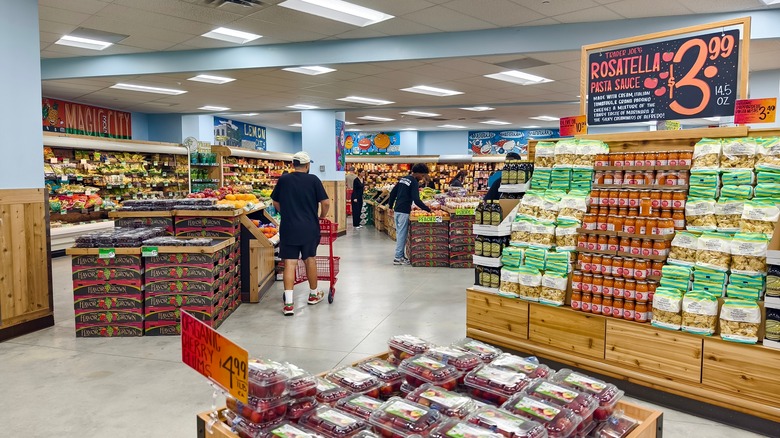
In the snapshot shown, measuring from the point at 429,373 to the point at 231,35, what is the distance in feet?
24.7

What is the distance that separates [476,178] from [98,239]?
1869 centimetres

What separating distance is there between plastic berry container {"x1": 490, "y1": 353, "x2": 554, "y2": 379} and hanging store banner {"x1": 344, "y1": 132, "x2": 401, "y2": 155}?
2098 centimetres

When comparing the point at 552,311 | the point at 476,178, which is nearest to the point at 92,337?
the point at 552,311

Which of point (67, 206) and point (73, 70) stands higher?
point (73, 70)

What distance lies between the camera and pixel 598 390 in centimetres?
191

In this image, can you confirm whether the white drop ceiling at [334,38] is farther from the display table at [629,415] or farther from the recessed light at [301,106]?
the display table at [629,415]

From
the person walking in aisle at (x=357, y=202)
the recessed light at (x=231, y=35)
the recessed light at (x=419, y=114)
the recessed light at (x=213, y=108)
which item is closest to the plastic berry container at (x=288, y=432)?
the recessed light at (x=231, y=35)

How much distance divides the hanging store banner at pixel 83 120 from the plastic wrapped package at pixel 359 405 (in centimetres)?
1316

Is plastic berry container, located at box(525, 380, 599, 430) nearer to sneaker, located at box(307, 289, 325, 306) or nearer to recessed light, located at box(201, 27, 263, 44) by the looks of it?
sneaker, located at box(307, 289, 325, 306)

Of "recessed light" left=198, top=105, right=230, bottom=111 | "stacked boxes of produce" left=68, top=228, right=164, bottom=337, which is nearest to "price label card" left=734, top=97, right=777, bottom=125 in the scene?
"stacked boxes of produce" left=68, top=228, right=164, bottom=337

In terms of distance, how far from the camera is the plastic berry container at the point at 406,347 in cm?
230

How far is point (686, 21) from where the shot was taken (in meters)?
7.00

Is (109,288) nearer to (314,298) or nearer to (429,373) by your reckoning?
(314,298)

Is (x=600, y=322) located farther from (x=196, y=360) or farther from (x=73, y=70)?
(x=73, y=70)
